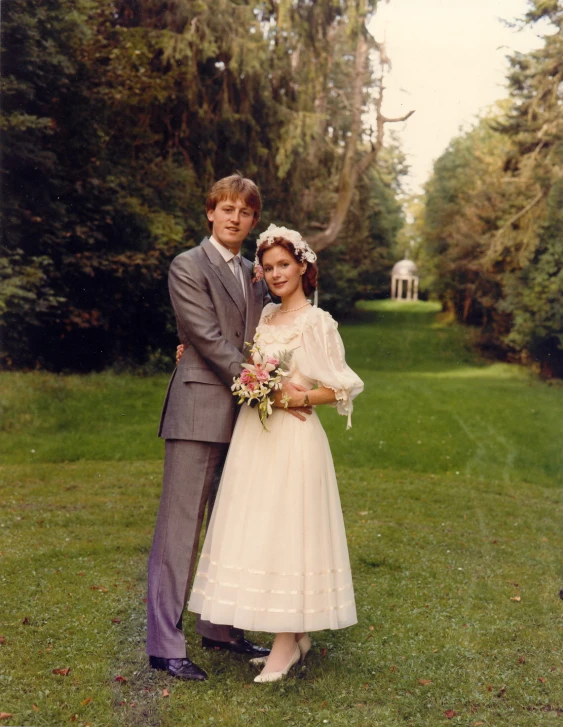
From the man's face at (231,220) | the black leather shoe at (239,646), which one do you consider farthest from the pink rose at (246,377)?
the black leather shoe at (239,646)

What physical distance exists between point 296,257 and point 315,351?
40 cm

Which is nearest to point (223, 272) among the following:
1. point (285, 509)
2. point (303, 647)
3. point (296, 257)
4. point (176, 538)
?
point (296, 257)

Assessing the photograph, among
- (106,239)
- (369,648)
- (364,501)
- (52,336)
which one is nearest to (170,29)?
(106,239)

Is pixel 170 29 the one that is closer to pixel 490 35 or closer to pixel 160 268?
pixel 160 268

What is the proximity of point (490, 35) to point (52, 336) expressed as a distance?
6201 mm

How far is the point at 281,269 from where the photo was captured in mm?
3439

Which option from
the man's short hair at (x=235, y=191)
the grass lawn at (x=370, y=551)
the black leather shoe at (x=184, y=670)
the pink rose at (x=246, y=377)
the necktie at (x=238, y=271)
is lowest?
the grass lawn at (x=370, y=551)

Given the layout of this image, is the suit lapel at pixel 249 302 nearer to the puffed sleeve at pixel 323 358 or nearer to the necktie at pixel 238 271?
the necktie at pixel 238 271

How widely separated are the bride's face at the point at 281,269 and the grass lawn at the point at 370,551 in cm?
164

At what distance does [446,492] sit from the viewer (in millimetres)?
8383

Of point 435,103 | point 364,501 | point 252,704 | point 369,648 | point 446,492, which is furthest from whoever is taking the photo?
point 435,103

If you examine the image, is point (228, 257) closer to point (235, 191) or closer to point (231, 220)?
point (231, 220)

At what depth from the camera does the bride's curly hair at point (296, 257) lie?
3.43 metres

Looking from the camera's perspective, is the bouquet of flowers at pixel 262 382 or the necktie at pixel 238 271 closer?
the bouquet of flowers at pixel 262 382
